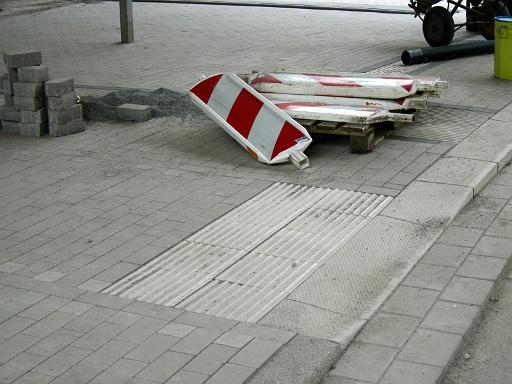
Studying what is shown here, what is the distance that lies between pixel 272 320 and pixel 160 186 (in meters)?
2.91

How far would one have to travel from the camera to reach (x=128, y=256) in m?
6.45

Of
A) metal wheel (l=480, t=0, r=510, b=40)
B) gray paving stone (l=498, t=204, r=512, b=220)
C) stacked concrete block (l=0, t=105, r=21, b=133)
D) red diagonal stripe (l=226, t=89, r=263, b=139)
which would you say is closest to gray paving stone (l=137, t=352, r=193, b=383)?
gray paving stone (l=498, t=204, r=512, b=220)

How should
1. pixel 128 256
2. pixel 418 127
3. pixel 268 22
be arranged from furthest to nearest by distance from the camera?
pixel 268 22 < pixel 418 127 < pixel 128 256

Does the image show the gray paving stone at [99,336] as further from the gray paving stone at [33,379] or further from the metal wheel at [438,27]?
the metal wheel at [438,27]

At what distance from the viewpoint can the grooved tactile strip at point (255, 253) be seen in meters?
5.78

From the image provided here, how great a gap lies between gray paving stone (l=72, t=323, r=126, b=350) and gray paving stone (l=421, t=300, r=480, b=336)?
188cm

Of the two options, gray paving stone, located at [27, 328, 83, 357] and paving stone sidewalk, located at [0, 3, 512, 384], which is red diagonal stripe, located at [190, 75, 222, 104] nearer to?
paving stone sidewalk, located at [0, 3, 512, 384]

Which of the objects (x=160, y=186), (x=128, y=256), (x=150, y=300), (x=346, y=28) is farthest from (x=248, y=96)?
(x=346, y=28)

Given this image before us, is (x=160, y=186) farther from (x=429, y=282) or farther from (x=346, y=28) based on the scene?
(x=346, y=28)

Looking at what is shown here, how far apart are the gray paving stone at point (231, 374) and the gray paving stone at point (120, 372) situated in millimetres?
430

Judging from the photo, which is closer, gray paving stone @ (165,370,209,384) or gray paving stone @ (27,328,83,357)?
gray paving stone @ (165,370,209,384)

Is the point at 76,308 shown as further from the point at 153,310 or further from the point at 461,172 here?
the point at 461,172

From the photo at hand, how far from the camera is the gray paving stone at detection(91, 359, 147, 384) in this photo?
4.72 meters

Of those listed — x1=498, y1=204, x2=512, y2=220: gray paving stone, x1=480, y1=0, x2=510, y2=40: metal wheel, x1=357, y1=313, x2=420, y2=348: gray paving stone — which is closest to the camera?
x1=357, y1=313, x2=420, y2=348: gray paving stone
